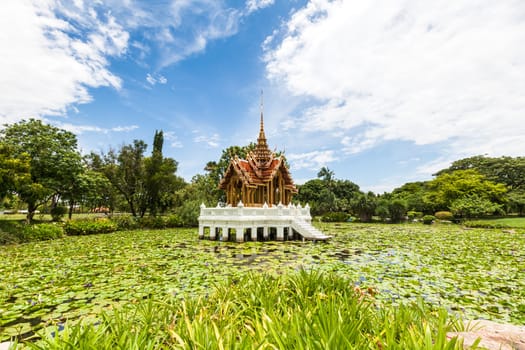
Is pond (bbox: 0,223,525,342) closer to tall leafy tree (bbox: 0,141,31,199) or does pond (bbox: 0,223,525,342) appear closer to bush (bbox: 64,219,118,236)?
tall leafy tree (bbox: 0,141,31,199)

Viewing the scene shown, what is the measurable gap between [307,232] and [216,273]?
8018mm

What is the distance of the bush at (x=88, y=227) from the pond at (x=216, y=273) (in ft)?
19.0

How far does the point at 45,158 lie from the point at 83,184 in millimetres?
3222

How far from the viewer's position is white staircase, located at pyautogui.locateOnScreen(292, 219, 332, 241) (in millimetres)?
14248

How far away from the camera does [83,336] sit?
2508 millimetres

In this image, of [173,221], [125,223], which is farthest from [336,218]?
[125,223]

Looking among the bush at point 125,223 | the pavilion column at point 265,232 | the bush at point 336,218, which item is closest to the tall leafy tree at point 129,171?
the bush at point 125,223

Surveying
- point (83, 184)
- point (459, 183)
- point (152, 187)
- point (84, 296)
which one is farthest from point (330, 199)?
point (84, 296)

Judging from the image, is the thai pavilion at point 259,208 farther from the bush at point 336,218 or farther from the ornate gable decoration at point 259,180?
the bush at point 336,218

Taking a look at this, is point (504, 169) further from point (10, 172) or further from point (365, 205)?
point (10, 172)

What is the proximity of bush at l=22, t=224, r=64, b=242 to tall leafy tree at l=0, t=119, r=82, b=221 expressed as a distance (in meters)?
3.33

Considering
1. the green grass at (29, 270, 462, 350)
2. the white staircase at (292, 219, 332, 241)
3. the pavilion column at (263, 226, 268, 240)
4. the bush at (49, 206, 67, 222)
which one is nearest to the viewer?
the green grass at (29, 270, 462, 350)

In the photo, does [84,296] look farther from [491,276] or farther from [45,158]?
[45,158]

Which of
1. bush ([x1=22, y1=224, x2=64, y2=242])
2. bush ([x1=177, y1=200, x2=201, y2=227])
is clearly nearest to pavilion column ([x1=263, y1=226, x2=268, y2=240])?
bush ([x1=177, y1=200, x2=201, y2=227])
